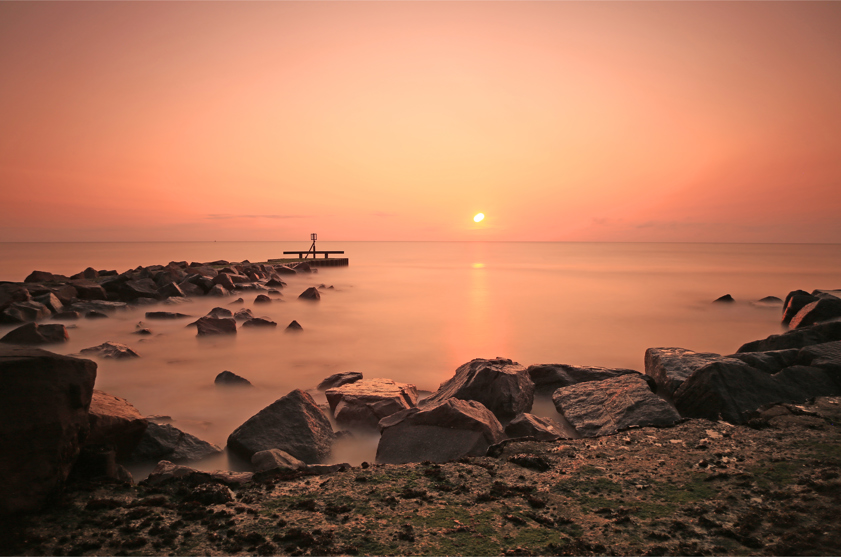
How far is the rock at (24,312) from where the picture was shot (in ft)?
43.2

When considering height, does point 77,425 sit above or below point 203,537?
above

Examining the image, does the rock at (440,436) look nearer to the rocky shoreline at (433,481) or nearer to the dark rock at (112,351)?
the rocky shoreline at (433,481)

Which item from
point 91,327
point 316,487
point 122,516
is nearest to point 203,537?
point 122,516

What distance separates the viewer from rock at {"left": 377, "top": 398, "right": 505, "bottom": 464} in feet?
15.5

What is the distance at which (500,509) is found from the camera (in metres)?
2.97

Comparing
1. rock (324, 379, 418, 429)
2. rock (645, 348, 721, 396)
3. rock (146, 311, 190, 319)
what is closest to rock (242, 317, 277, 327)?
rock (146, 311, 190, 319)

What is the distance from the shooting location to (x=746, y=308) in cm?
2061

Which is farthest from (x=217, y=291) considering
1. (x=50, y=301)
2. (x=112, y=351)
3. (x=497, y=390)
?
(x=497, y=390)

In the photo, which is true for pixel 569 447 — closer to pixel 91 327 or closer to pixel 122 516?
pixel 122 516

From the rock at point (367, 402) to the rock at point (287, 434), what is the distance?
738 mm

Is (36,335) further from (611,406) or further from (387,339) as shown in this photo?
(611,406)

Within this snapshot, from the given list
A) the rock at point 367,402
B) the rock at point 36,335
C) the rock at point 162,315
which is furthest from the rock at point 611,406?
the rock at point 162,315

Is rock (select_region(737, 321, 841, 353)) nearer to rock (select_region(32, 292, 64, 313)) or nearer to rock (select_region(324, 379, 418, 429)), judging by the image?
rock (select_region(324, 379, 418, 429))

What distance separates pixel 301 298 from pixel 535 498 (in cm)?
1953
